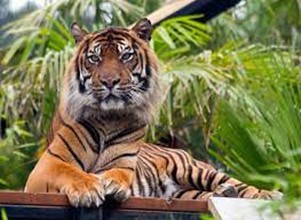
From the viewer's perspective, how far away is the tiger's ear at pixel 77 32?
554 cm

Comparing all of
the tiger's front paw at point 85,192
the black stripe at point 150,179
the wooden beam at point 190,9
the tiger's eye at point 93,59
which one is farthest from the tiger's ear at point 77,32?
the wooden beam at point 190,9

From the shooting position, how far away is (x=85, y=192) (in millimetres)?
4367

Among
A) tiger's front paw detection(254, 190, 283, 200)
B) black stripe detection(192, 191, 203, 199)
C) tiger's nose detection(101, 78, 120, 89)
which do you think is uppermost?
tiger's nose detection(101, 78, 120, 89)

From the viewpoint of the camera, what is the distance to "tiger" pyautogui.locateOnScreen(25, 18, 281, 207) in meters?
5.09

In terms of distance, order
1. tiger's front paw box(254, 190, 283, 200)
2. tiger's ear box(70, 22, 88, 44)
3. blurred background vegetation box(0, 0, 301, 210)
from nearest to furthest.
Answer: tiger's front paw box(254, 190, 283, 200), tiger's ear box(70, 22, 88, 44), blurred background vegetation box(0, 0, 301, 210)

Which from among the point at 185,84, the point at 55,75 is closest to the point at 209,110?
the point at 185,84

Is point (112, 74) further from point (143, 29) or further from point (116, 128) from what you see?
point (143, 29)

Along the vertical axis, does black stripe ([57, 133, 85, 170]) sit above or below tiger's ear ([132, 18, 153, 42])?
below

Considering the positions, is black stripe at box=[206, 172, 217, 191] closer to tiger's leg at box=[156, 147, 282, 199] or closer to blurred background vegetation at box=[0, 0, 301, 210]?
tiger's leg at box=[156, 147, 282, 199]

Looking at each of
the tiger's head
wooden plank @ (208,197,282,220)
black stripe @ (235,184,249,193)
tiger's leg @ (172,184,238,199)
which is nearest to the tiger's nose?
the tiger's head

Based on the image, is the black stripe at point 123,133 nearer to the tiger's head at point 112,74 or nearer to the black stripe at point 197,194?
the tiger's head at point 112,74

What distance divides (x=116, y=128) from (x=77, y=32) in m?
0.61

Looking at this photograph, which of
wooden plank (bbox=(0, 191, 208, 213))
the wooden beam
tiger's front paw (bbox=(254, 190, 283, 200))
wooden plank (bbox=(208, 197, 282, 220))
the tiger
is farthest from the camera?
the wooden beam

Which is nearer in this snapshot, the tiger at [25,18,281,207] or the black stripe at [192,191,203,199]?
the tiger at [25,18,281,207]
